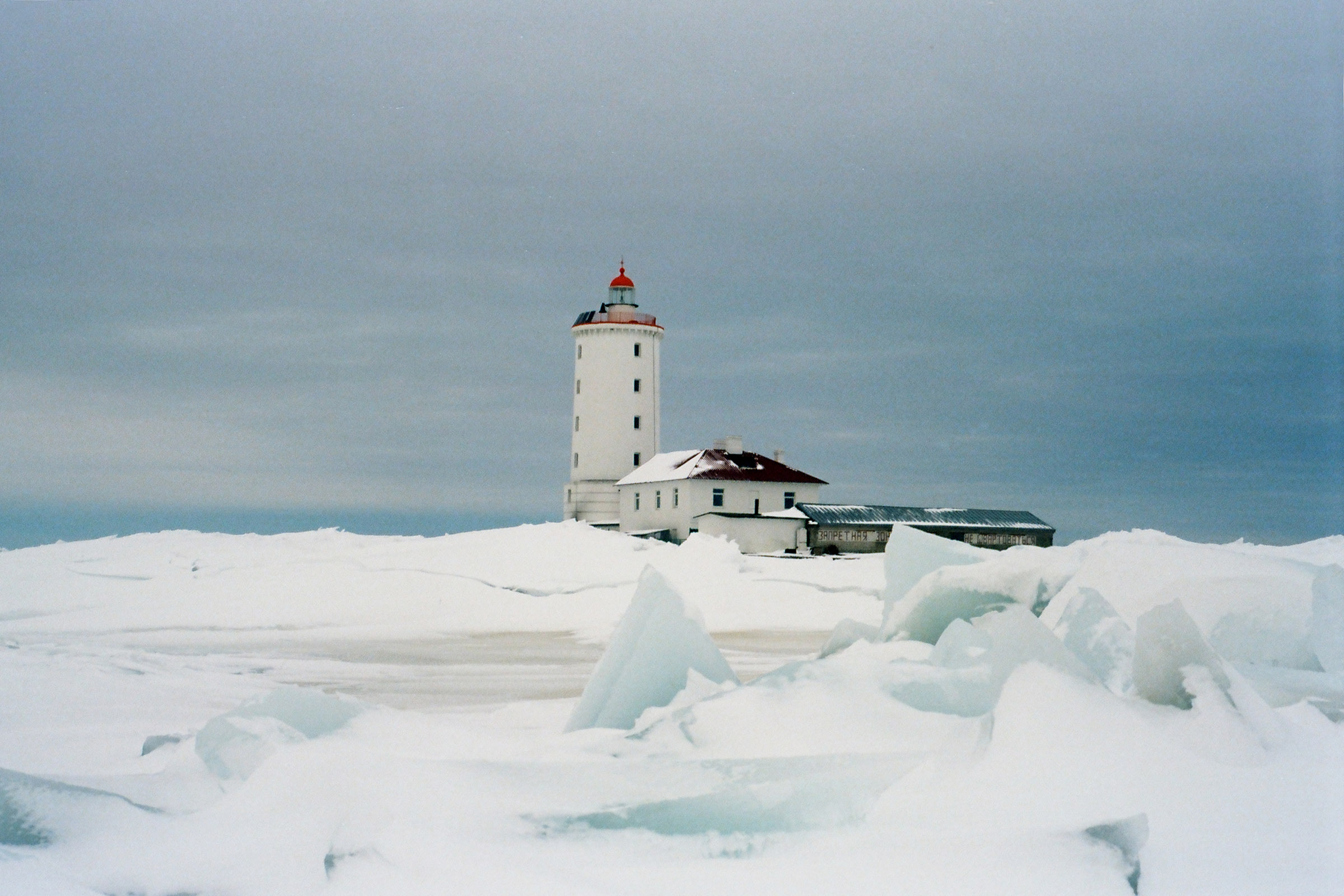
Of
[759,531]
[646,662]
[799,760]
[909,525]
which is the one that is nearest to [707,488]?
[759,531]

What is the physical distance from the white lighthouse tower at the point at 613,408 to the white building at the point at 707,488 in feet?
4.50

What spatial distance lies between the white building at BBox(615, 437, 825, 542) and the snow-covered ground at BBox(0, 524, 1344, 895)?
24.4 meters

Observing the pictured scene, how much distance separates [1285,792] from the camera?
15.0 ft

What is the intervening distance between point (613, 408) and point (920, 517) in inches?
420

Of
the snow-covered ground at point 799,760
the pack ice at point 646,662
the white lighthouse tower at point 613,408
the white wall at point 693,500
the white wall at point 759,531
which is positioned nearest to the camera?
the snow-covered ground at point 799,760

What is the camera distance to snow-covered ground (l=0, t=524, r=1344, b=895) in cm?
398

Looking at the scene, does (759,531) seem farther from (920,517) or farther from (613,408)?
(613,408)

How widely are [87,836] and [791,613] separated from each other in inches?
496

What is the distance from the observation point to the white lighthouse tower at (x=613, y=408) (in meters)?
38.4

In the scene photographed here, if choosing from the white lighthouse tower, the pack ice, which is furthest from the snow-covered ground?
the white lighthouse tower

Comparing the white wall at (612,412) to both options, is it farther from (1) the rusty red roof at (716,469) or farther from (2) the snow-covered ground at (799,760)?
(2) the snow-covered ground at (799,760)

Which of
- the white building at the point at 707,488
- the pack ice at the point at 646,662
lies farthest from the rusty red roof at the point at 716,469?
the pack ice at the point at 646,662

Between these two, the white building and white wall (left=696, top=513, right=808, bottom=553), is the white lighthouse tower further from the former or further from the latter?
white wall (left=696, top=513, right=808, bottom=553)

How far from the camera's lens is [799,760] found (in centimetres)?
486
